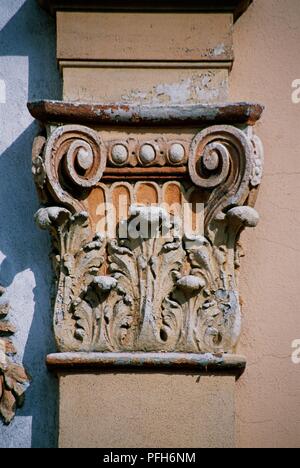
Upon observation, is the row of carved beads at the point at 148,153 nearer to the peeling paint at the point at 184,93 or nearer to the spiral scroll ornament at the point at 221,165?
the spiral scroll ornament at the point at 221,165

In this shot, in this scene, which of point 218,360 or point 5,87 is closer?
point 218,360

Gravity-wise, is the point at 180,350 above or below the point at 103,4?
below

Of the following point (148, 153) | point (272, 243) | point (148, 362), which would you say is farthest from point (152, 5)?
point (148, 362)

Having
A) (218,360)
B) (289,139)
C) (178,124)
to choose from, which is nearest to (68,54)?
(178,124)

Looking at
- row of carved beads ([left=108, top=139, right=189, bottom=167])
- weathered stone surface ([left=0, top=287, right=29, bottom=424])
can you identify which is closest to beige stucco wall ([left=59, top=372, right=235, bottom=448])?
weathered stone surface ([left=0, top=287, right=29, bottom=424])

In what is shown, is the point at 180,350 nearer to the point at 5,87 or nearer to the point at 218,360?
the point at 218,360

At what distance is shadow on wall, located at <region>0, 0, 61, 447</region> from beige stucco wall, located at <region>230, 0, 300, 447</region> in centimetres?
54

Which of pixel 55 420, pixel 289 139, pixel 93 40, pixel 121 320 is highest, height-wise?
pixel 93 40

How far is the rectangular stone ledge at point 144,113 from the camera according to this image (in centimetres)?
418

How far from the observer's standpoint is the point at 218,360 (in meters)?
4.08

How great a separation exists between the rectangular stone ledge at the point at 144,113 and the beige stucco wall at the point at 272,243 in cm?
17

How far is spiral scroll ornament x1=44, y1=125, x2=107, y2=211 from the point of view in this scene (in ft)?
13.7

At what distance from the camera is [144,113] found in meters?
4.20

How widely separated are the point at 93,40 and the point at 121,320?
813 millimetres
